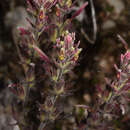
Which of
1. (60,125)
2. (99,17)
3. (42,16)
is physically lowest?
(60,125)

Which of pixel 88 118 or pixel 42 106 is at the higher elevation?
pixel 42 106

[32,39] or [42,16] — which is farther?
[32,39]

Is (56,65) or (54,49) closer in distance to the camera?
(56,65)

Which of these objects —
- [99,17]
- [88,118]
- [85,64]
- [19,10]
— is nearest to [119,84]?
[88,118]

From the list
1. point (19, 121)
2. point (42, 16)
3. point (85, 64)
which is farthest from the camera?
point (85, 64)

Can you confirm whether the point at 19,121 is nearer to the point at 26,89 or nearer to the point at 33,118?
the point at 33,118
